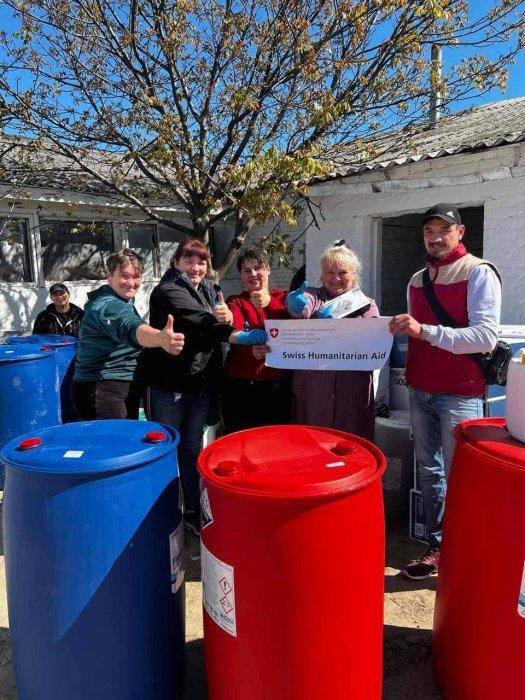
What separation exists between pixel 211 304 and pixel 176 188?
365cm

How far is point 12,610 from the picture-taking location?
184 centimetres

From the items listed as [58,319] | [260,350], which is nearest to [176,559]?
[260,350]

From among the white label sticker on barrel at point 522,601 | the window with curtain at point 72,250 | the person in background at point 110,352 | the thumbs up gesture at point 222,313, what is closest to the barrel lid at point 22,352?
the person in background at point 110,352

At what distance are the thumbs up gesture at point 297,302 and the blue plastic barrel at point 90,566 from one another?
4.38 feet

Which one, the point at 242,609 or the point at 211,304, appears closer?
the point at 242,609

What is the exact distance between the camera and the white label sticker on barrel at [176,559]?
1.91 m

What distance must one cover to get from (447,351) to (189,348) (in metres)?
1.48

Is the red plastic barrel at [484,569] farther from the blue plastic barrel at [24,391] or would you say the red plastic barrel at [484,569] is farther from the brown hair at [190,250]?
the blue plastic barrel at [24,391]

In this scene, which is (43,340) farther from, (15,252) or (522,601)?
(522,601)

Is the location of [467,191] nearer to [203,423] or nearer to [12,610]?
[203,423]

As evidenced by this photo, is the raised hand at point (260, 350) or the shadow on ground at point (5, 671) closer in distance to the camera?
the shadow on ground at point (5, 671)

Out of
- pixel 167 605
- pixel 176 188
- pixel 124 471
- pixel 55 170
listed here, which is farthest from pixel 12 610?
pixel 55 170

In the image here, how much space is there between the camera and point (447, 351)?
8.42 ft

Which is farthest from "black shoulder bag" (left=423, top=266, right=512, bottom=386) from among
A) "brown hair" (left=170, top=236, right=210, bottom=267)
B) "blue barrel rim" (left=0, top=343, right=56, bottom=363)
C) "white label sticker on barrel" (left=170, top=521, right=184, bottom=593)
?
"blue barrel rim" (left=0, top=343, right=56, bottom=363)
